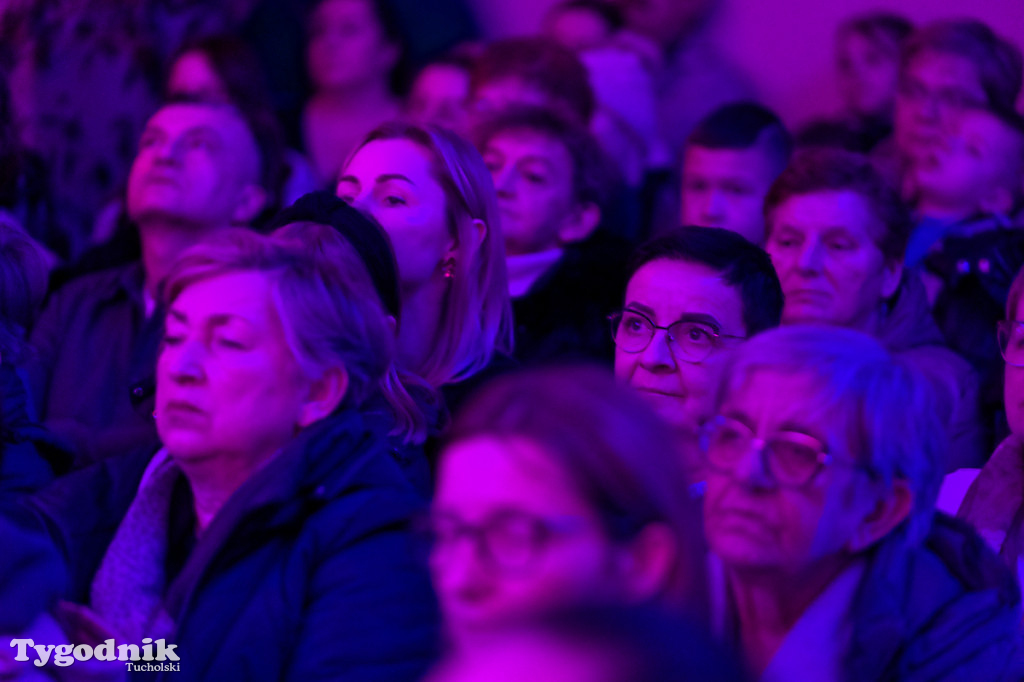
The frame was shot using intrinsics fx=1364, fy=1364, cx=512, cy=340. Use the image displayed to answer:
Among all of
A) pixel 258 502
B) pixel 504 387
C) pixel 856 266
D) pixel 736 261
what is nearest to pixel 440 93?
pixel 856 266

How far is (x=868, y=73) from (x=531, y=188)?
71.8 inches

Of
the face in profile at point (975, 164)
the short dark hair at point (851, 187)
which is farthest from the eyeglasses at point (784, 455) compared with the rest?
the face in profile at point (975, 164)

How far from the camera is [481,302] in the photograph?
2848mm

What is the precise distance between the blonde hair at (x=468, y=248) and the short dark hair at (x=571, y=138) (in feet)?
1.94

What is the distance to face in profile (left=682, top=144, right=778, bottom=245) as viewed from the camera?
365 cm

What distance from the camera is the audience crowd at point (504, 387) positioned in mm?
1456

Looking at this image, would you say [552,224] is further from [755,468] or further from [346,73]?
[346,73]

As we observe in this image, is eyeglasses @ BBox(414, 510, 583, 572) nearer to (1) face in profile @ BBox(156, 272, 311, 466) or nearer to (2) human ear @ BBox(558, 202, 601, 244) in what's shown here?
(1) face in profile @ BBox(156, 272, 311, 466)

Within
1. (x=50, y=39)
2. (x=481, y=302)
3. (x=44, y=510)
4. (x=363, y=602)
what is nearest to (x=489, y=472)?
(x=363, y=602)

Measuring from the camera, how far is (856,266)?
3.12m

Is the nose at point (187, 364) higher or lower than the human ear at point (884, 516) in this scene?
higher

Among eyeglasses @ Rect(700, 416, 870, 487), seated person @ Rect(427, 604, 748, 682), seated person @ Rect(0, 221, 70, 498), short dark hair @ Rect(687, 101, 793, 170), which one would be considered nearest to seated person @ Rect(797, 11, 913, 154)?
short dark hair @ Rect(687, 101, 793, 170)

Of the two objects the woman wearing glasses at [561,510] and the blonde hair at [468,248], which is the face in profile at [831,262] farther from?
the woman wearing glasses at [561,510]

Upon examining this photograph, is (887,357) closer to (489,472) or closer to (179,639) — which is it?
(489,472)
